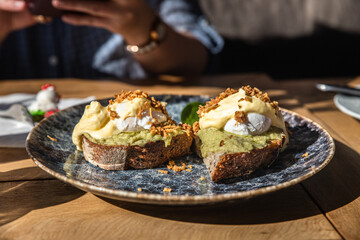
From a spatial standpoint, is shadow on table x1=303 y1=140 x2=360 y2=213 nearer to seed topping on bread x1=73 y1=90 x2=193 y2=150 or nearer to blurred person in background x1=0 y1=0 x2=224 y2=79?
seed topping on bread x1=73 y1=90 x2=193 y2=150

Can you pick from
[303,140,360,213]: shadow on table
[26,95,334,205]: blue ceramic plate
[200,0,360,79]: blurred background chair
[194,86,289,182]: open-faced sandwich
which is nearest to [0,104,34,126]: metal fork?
[26,95,334,205]: blue ceramic plate

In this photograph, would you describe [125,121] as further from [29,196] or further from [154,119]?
[29,196]

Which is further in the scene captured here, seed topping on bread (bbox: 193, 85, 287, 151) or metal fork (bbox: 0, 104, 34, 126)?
metal fork (bbox: 0, 104, 34, 126)

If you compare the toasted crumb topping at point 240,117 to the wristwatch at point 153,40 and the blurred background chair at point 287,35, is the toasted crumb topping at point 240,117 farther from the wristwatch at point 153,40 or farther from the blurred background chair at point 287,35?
the blurred background chair at point 287,35

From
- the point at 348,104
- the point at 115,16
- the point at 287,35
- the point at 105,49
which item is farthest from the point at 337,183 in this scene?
the point at 287,35

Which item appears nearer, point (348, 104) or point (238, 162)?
point (238, 162)
